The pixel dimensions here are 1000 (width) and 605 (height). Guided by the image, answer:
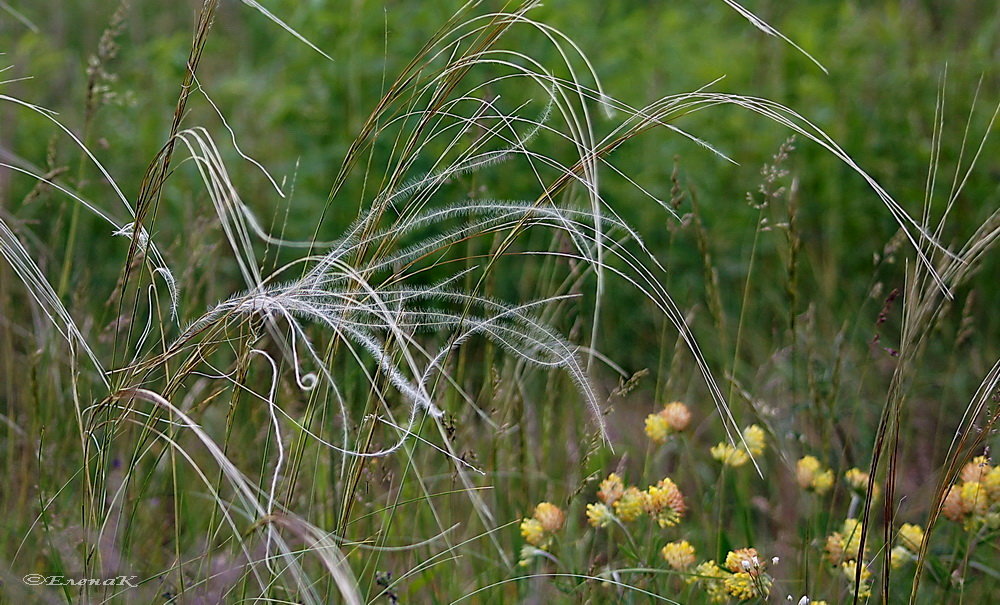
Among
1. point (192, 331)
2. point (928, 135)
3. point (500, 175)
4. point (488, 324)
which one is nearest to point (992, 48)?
point (928, 135)

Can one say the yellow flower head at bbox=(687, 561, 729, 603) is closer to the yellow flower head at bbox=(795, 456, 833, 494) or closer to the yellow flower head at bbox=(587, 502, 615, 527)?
the yellow flower head at bbox=(587, 502, 615, 527)

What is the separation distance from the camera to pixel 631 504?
1473mm

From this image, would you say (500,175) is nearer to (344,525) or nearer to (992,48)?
(992,48)

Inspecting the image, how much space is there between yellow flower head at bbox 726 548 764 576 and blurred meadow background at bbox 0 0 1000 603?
0.02 meters

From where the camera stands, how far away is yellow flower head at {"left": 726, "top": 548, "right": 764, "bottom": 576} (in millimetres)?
1190

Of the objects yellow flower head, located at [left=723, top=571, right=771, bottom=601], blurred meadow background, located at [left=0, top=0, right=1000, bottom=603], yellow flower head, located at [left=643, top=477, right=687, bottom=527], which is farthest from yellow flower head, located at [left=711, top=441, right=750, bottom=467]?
yellow flower head, located at [left=723, top=571, right=771, bottom=601]

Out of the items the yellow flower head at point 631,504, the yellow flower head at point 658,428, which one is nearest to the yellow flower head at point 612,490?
the yellow flower head at point 631,504

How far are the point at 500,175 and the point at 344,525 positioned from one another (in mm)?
2009

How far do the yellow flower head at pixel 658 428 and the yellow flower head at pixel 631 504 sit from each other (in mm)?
143

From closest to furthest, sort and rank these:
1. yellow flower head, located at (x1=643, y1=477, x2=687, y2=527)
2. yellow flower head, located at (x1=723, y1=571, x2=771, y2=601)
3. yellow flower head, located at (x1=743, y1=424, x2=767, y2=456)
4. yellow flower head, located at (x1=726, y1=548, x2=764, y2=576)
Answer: yellow flower head, located at (x1=726, y1=548, x2=764, y2=576), yellow flower head, located at (x1=723, y1=571, x2=771, y2=601), yellow flower head, located at (x1=643, y1=477, x2=687, y2=527), yellow flower head, located at (x1=743, y1=424, x2=767, y2=456)

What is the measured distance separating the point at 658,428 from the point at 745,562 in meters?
0.48

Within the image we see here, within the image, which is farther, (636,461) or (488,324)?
(636,461)

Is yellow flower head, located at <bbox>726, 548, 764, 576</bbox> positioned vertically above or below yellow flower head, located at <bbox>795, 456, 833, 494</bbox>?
above

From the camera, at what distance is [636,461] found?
237cm
